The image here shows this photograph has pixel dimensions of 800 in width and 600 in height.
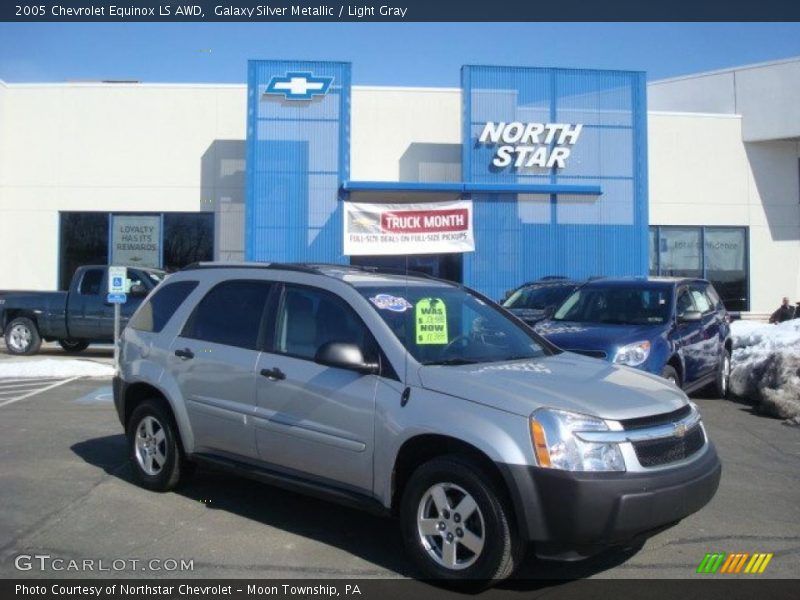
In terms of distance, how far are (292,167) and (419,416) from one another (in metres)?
16.9

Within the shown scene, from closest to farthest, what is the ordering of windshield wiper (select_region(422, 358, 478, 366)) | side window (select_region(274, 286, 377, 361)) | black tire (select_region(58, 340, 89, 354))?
windshield wiper (select_region(422, 358, 478, 366))
side window (select_region(274, 286, 377, 361))
black tire (select_region(58, 340, 89, 354))

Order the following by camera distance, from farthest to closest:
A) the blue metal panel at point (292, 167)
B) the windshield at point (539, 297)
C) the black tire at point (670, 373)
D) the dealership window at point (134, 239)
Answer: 1. the dealership window at point (134, 239)
2. the blue metal panel at point (292, 167)
3. the windshield at point (539, 297)
4. the black tire at point (670, 373)

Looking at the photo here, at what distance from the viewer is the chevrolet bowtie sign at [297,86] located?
808 inches

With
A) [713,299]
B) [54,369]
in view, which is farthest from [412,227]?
[713,299]

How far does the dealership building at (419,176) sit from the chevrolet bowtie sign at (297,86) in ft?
0.18

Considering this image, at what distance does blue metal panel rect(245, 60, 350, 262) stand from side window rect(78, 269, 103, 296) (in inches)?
193

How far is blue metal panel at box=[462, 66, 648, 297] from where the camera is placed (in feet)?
68.5

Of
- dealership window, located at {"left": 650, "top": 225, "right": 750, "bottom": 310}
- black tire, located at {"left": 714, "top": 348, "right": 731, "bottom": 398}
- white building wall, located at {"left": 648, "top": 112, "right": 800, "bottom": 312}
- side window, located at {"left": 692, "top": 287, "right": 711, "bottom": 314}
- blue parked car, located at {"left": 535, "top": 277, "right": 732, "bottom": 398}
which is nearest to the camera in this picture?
blue parked car, located at {"left": 535, "top": 277, "right": 732, "bottom": 398}

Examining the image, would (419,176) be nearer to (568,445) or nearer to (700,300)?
(700,300)

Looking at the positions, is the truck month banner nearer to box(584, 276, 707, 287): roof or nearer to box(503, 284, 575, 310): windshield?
box(503, 284, 575, 310): windshield

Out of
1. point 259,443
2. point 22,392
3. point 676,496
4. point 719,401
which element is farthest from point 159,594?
point 719,401

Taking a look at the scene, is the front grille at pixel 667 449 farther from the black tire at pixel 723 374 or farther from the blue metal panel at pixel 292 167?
the blue metal panel at pixel 292 167

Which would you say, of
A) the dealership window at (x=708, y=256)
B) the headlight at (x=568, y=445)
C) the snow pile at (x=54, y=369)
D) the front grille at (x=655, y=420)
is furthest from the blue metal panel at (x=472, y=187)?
the headlight at (x=568, y=445)

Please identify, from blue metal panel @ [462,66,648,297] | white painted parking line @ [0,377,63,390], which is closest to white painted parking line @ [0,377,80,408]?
white painted parking line @ [0,377,63,390]
